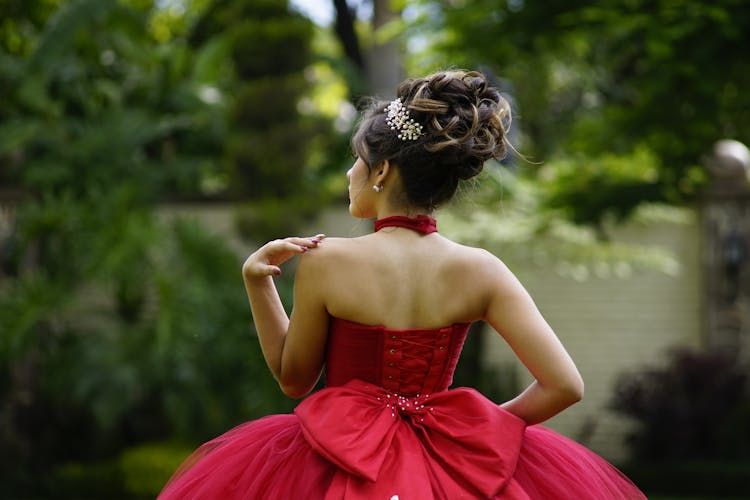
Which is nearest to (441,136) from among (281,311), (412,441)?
(281,311)

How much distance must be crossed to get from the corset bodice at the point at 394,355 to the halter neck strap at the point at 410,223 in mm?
247

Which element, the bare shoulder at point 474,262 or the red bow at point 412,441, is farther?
the bare shoulder at point 474,262

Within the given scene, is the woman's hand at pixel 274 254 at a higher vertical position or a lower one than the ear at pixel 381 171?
lower

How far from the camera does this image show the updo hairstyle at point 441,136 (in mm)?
2631

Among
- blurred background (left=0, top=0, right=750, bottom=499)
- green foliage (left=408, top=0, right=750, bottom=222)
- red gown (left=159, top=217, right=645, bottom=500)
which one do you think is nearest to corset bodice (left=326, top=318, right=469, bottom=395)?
red gown (left=159, top=217, right=645, bottom=500)

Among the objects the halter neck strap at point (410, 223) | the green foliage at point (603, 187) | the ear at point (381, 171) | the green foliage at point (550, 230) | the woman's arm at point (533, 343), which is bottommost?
the green foliage at point (550, 230)

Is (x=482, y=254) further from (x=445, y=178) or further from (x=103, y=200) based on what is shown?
(x=103, y=200)

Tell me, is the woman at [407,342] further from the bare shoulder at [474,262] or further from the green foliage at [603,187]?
the green foliage at [603,187]

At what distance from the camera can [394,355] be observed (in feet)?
8.56

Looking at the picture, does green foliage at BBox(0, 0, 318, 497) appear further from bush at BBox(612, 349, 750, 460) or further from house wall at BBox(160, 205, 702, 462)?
bush at BBox(612, 349, 750, 460)

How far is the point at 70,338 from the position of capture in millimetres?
9508

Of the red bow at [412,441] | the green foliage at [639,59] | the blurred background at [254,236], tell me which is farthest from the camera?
the blurred background at [254,236]

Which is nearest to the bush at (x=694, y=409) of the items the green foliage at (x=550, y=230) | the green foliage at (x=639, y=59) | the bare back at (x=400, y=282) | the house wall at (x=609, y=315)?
the house wall at (x=609, y=315)

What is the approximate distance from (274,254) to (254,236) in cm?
695
